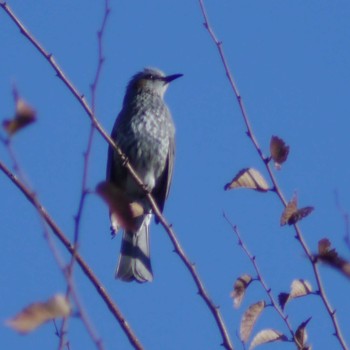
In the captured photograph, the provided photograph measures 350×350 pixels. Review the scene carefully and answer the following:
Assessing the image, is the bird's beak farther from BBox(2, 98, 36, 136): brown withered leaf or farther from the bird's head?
BBox(2, 98, 36, 136): brown withered leaf

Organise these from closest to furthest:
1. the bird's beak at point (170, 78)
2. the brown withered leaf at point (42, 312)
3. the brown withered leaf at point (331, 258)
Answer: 1. the brown withered leaf at point (42, 312)
2. the brown withered leaf at point (331, 258)
3. the bird's beak at point (170, 78)

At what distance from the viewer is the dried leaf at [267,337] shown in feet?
8.80

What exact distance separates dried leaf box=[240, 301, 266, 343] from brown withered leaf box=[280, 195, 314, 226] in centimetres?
35

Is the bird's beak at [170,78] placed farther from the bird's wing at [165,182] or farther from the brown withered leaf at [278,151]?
the brown withered leaf at [278,151]

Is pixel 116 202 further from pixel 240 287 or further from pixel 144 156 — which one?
pixel 144 156

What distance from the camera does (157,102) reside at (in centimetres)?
761

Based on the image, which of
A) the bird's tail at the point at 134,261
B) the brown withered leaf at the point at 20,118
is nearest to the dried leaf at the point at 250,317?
the brown withered leaf at the point at 20,118

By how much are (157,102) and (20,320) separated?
610cm

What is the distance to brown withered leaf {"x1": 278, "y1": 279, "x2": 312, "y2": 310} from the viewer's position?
8.93 ft

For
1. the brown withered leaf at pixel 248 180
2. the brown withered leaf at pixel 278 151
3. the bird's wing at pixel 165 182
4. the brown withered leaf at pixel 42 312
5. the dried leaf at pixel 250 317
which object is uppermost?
the bird's wing at pixel 165 182

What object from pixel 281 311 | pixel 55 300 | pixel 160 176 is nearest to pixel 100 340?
pixel 55 300

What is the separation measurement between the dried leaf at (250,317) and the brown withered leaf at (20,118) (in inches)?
50.4

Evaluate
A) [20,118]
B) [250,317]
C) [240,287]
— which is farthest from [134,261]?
[20,118]

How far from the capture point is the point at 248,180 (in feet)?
9.12
